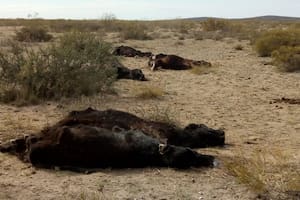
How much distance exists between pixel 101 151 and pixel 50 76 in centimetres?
546

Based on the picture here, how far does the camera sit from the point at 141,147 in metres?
6.87

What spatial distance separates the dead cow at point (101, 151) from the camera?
6766 millimetres

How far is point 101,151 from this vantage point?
22.2ft

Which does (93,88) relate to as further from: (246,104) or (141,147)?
(141,147)

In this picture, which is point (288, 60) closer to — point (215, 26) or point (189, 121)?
point (189, 121)

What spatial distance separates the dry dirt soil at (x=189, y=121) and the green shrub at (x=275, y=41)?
2.96 m

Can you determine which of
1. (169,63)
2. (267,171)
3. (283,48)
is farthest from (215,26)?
(267,171)

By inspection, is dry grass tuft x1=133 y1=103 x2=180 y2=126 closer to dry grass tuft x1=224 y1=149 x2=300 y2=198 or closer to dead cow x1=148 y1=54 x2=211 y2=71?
dry grass tuft x1=224 y1=149 x2=300 y2=198

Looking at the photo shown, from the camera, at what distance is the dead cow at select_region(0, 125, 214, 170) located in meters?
6.77

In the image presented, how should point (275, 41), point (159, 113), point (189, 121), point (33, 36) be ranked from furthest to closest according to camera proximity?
point (33, 36), point (275, 41), point (189, 121), point (159, 113)

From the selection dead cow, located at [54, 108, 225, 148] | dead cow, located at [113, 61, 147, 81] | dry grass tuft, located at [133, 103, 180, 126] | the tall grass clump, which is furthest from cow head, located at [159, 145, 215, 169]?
dead cow, located at [113, 61, 147, 81]

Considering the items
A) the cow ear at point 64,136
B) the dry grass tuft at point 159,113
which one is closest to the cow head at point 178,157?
the cow ear at point 64,136

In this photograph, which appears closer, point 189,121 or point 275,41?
point 189,121

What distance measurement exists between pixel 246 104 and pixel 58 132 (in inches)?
248
